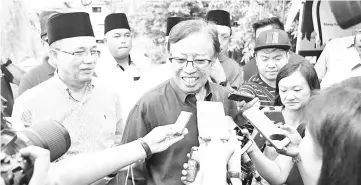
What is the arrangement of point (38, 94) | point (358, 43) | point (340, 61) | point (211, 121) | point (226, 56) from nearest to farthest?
point (211, 121) → point (38, 94) → point (358, 43) → point (340, 61) → point (226, 56)

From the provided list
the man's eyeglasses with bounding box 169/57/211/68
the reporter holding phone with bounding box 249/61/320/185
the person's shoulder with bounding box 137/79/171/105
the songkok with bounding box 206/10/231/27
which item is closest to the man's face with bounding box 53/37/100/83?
the person's shoulder with bounding box 137/79/171/105

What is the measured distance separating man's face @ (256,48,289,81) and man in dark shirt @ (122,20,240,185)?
1.11 meters

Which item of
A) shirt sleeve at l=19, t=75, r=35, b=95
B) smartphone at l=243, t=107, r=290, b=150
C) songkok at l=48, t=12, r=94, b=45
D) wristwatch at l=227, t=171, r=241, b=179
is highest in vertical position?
songkok at l=48, t=12, r=94, b=45

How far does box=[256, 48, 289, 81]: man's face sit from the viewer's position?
3.26 metres

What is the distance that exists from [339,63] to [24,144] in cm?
382

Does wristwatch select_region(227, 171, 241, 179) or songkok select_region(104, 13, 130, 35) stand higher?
songkok select_region(104, 13, 130, 35)

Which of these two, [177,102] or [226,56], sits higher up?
[177,102]

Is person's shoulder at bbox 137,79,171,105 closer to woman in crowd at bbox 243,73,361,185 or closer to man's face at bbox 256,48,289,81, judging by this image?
woman in crowd at bbox 243,73,361,185

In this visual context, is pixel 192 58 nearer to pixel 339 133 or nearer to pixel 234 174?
pixel 234 174

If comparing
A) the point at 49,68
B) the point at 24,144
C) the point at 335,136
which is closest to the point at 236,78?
the point at 49,68

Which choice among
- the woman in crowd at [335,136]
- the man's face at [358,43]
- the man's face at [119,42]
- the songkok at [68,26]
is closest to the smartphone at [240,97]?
the woman in crowd at [335,136]

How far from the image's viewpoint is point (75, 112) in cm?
265

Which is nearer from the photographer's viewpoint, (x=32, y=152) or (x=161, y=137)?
(x=32, y=152)

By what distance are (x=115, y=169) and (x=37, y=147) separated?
51cm
